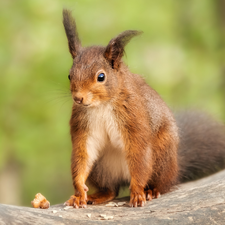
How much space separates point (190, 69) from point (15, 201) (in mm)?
3200

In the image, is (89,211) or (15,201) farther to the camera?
(15,201)

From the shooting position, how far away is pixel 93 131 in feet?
8.76

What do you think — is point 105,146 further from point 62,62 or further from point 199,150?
point 62,62

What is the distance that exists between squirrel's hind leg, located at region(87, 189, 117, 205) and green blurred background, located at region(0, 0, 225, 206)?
4.68 ft

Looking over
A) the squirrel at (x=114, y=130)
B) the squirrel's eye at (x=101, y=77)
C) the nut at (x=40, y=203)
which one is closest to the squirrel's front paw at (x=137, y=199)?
the squirrel at (x=114, y=130)

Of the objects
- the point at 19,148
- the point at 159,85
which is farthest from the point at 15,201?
the point at 159,85

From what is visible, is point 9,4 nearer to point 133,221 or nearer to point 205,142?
point 205,142

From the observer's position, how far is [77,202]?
2562 mm

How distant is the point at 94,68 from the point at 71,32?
37 cm

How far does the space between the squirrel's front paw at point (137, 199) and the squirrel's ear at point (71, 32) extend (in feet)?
3.50

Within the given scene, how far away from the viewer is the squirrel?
8.20 ft

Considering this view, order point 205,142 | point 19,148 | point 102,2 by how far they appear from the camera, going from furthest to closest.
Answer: point 102,2 → point 19,148 → point 205,142

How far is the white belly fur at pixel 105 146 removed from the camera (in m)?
2.64

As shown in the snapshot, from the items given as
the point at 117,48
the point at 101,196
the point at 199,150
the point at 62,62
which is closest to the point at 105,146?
the point at 101,196
